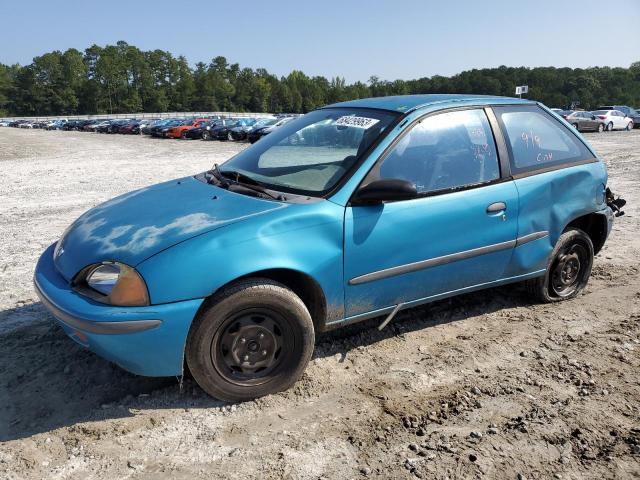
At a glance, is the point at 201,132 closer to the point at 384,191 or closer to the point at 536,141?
the point at 536,141

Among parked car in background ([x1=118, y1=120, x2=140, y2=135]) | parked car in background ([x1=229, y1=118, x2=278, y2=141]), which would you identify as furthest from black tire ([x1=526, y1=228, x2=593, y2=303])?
parked car in background ([x1=118, y1=120, x2=140, y2=135])

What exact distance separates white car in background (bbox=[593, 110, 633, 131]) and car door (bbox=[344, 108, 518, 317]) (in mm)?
32077

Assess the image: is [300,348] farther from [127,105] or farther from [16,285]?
[127,105]

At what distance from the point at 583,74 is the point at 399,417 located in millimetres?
125200

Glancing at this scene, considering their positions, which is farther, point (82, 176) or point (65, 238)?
point (82, 176)

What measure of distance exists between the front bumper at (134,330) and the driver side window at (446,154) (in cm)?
150

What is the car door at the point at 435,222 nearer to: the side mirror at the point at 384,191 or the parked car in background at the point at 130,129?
the side mirror at the point at 384,191

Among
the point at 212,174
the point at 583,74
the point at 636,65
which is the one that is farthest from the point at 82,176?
the point at 636,65

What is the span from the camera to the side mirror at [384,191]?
315 centimetres

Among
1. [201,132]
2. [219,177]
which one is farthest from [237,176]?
[201,132]

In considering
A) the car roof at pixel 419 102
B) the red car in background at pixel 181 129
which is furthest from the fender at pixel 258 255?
the red car in background at pixel 181 129

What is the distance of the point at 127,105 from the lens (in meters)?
126

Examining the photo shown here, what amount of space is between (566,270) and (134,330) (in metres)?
3.44

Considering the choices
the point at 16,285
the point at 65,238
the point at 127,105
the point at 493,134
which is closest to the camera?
the point at 65,238
